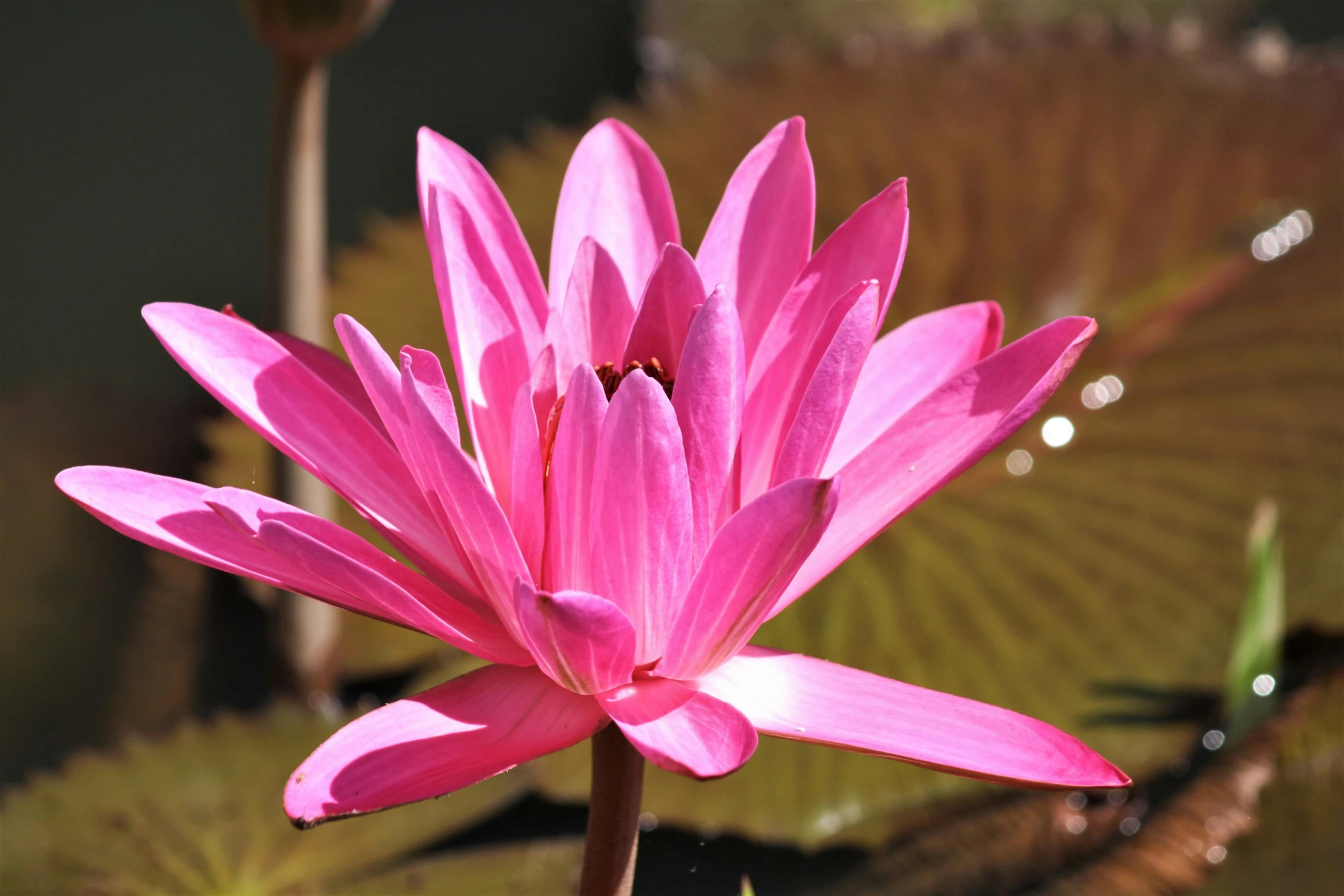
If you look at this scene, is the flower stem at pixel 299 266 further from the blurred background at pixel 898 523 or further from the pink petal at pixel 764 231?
the pink petal at pixel 764 231

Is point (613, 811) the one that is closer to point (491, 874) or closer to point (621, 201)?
point (621, 201)

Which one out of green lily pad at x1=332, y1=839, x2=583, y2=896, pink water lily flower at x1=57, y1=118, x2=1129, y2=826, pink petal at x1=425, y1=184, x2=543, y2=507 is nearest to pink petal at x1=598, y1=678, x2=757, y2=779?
pink water lily flower at x1=57, y1=118, x2=1129, y2=826

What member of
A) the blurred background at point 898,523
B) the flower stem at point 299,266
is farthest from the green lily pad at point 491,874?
the flower stem at point 299,266

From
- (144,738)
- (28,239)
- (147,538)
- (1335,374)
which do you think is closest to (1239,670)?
(1335,374)

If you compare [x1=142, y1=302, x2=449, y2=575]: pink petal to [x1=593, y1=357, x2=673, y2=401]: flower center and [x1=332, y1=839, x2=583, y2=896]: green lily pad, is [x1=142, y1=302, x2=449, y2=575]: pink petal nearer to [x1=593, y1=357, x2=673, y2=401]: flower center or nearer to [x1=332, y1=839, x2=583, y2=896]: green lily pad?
[x1=593, y1=357, x2=673, y2=401]: flower center

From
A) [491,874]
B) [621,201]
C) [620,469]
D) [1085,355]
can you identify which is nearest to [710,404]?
[620,469]

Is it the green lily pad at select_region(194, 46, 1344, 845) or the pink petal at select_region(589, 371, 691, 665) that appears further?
the green lily pad at select_region(194, 46, 1344, 845)
